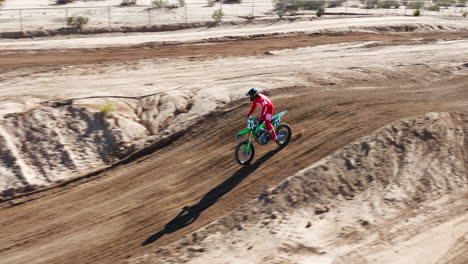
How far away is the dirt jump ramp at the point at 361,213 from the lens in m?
10.9

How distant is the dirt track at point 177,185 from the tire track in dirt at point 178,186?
0.02m

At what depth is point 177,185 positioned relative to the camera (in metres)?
13.7

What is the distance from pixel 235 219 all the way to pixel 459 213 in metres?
5.78

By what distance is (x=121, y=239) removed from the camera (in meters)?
11.5

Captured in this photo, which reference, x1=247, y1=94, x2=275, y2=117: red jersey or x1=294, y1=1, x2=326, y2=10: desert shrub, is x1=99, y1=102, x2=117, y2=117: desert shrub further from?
x1=294, y1=1, x2=326, y2=10: desert shrub

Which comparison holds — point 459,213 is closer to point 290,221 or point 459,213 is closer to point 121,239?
point 290,221

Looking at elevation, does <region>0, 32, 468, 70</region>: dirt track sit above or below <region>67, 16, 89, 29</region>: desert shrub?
below

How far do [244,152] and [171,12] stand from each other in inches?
1264

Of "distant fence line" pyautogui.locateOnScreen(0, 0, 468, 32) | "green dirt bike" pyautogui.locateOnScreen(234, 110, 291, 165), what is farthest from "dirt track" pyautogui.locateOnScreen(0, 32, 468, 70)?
"green dirt bike" pyautogui.locateOnScreen(234, 110, 291, 165)

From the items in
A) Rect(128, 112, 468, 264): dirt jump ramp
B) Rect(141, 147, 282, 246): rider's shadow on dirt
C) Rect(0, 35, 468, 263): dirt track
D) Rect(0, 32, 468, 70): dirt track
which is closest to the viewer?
Rect(128, 112, 468, 264): dirt jump ramp

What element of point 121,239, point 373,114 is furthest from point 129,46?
point 121,239

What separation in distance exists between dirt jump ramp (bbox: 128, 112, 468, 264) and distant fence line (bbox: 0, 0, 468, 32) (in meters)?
28.9

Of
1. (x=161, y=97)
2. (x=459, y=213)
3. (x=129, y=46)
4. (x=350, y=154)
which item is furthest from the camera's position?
(x=129, y=46)

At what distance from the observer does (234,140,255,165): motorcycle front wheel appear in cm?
1381
